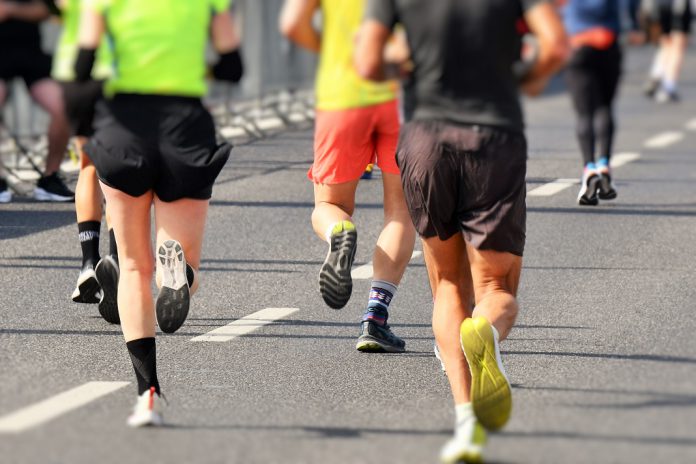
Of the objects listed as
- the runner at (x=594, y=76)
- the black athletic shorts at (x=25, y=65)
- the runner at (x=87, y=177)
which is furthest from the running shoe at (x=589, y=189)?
the runner at (x=87, y=177)

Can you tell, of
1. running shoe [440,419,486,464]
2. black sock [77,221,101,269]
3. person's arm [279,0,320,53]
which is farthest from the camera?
black sock [77,221,101,269]

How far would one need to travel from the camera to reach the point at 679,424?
6.71 meters

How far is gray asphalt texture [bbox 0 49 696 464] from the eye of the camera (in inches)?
254

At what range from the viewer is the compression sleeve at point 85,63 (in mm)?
6637

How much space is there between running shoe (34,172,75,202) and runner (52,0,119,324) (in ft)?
11.9

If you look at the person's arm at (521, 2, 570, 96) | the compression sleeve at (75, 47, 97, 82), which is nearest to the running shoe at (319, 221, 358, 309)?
the compression sleeve at (75, 47, 97, 82)

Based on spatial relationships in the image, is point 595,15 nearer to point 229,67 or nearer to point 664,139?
point 664,139

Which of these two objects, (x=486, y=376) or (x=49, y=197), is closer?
(x=486, y=376)

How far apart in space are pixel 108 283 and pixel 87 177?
87 centimetres

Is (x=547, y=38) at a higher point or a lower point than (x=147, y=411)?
higher

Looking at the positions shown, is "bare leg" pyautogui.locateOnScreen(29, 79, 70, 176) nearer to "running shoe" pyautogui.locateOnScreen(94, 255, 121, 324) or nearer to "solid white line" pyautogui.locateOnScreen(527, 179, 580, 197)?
"solid white line" pyautogui.locateOnScreen(527, 179, 580, 197)

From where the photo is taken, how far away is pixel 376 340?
27.4ft

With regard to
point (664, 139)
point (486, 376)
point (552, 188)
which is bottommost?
point (664, 139)

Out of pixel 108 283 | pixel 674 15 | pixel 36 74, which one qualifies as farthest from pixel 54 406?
pixel 674 15
